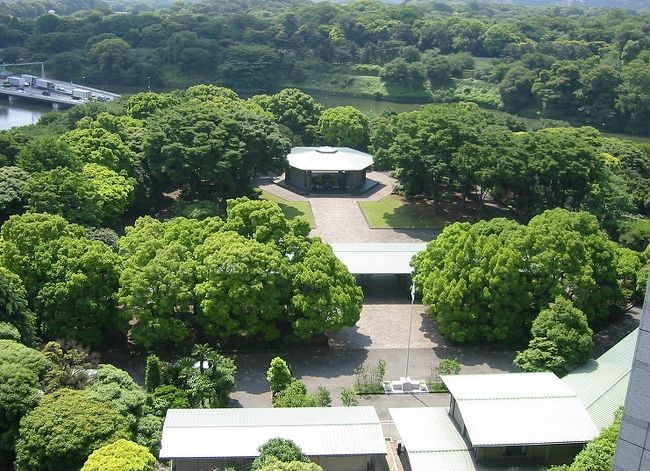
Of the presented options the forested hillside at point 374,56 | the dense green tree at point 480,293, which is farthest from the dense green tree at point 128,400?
the forested hillside at point 374,56

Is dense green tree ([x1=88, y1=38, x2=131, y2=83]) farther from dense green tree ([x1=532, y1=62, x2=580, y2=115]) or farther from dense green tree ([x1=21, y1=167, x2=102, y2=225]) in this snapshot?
dense green tree ([x1=21, y1=167, x2=102, y2=225])

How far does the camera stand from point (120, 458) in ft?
56.4

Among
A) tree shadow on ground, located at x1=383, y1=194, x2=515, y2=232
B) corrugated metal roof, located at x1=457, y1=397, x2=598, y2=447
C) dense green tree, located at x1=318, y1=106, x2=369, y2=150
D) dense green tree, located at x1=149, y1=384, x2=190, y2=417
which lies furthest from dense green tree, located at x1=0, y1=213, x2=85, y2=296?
dense green tree, located at x1=318, y1=106, x2=369, y2=150

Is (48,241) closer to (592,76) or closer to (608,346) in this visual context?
(608,346)

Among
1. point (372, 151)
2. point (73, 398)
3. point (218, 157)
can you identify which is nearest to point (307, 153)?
point (372, 151)

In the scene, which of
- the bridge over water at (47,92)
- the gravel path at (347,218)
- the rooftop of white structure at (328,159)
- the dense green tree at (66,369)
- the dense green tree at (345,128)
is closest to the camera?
the dense green tree at (66,369)

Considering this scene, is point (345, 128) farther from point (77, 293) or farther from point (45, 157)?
point (77, 293)

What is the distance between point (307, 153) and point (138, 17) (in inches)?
2709

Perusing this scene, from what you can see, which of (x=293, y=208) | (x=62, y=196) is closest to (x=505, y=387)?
(x=62, y=196)

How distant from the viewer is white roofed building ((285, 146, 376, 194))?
154ft

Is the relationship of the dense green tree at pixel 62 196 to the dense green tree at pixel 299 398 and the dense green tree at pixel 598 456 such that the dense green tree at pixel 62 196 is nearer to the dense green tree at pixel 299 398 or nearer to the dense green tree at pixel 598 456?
the dense green tree at pixel 299 398

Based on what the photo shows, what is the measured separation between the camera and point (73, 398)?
63.1 feet

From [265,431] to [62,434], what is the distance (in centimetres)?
554

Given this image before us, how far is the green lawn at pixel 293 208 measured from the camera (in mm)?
42584
